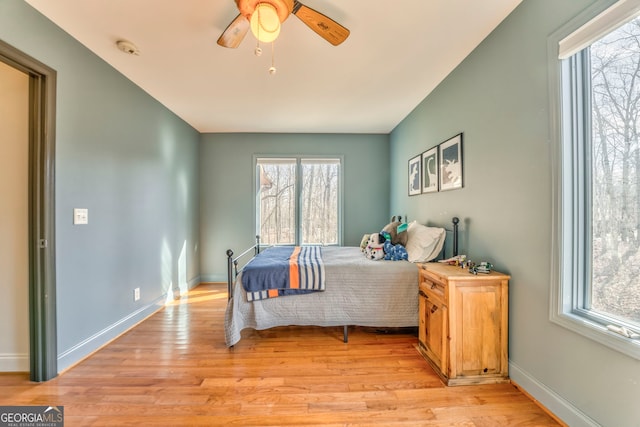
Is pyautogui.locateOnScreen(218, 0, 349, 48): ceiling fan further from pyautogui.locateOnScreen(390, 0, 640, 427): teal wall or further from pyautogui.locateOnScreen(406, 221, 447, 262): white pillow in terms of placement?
pyautogui.locateOnScreen(406, 221, 447, 262): white pillow

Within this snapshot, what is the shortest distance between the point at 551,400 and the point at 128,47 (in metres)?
3.81

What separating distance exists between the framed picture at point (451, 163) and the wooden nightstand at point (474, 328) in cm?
99

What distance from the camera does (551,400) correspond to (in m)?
1.48

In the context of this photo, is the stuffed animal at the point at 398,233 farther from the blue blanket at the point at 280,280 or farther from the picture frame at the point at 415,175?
the blue blanket at the point at 280,280

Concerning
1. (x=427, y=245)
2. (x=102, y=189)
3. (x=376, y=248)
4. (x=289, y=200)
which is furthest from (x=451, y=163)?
(x=102, y=189)

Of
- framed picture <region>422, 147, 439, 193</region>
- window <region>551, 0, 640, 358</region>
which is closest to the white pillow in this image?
framed picture <region>422, 147, 439, 193</region>

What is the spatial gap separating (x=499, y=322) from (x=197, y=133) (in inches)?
182

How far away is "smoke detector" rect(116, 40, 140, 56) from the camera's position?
2.03 meters

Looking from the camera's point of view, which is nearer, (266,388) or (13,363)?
(266,388)

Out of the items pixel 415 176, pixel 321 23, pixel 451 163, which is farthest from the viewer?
pixel 415 176

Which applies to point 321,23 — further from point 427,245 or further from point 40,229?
point 40,229

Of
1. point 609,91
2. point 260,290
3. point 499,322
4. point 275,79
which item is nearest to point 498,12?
point 609,91

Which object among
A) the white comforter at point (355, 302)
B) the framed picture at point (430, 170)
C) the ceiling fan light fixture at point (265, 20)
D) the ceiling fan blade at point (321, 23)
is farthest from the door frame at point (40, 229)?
the framed picture at point (430, 170)

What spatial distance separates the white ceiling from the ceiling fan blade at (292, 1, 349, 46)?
0.21 meters
